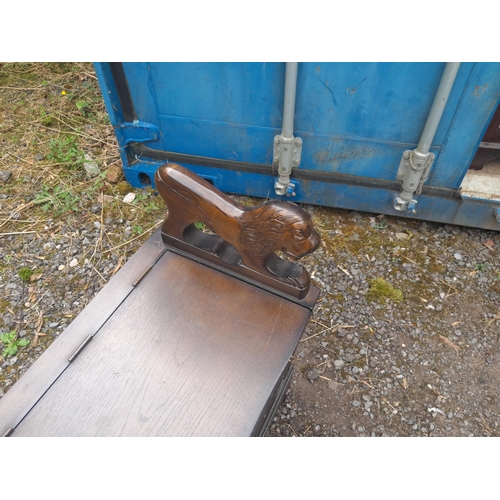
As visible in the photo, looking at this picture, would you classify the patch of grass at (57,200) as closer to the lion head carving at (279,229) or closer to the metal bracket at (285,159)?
the metal bracket at (285,159)

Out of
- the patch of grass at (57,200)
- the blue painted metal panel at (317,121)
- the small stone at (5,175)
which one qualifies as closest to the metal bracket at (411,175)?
the blue painted metal panel at (317,121)

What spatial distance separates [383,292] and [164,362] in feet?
5.10

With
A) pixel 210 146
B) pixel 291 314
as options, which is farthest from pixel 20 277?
pixel 291 314

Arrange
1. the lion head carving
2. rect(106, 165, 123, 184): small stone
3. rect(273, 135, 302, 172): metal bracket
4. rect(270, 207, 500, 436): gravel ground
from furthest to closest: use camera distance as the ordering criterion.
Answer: rect(106, 165, 123, 184): small stone, rect(273, 135, 302, 172): metal bracket, rect(270, 207, 500, 436): gravel ground, the lion head carving

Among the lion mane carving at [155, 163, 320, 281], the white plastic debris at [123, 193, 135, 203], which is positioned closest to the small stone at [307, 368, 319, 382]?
the lion mane carving at [155, 163, 320, 281]

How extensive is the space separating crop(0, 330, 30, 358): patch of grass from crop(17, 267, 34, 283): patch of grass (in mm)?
351

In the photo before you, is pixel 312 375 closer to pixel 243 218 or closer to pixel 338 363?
pixel 338 363

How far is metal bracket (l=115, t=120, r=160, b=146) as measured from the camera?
8.38 ft

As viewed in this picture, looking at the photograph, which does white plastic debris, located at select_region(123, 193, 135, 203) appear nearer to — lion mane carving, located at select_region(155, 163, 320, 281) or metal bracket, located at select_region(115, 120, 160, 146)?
metal bracket, located at select_region(115, 120, 160, 146)

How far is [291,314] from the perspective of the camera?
135 cm

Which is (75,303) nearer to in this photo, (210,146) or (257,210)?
(210,146)

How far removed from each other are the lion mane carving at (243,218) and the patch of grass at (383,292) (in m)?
1.24

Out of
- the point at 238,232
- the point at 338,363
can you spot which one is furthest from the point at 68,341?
the point at 338,363

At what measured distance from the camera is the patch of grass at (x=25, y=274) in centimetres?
246
